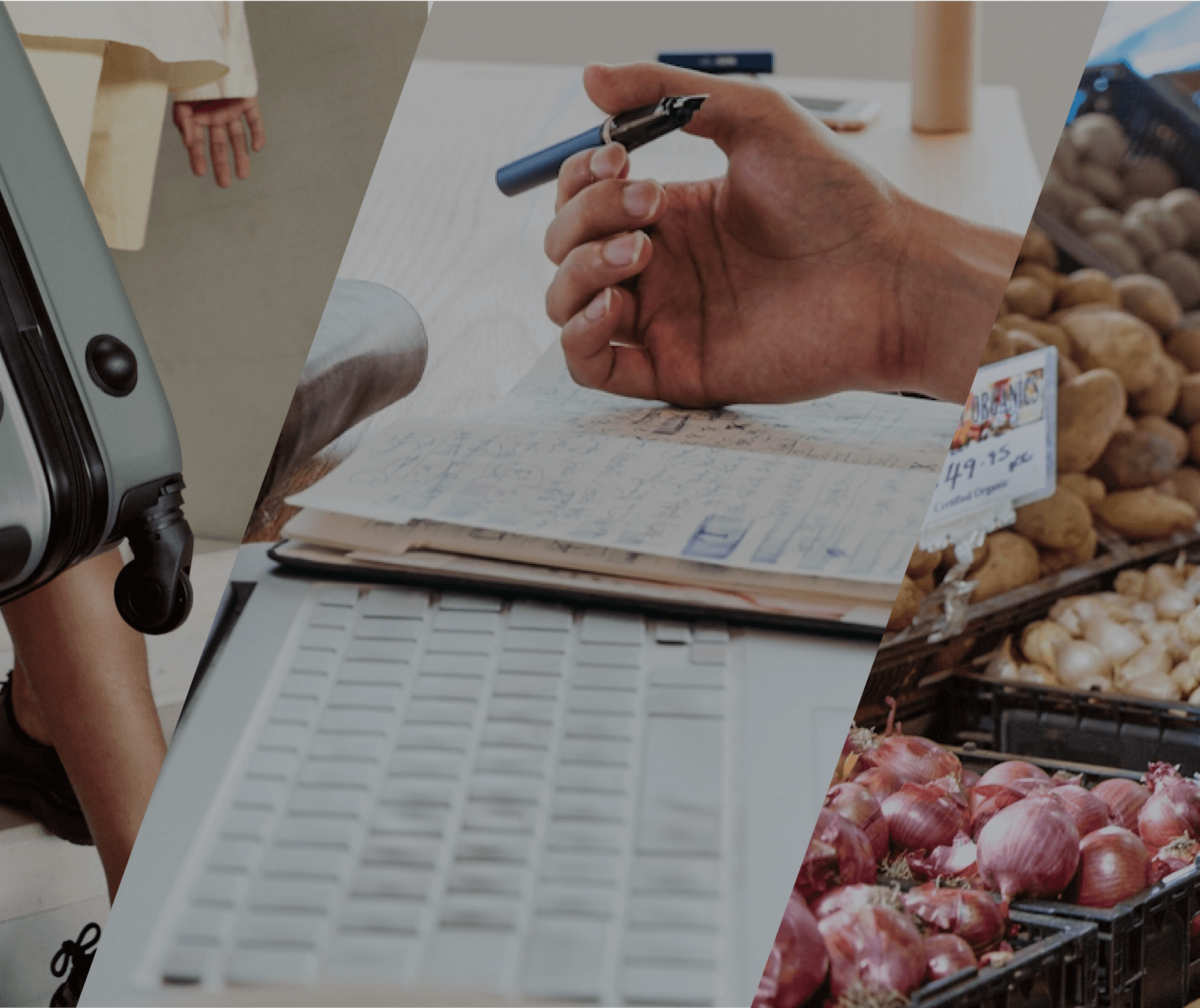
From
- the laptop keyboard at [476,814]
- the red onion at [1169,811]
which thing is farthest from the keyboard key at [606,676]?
the red onion at [1169,811]

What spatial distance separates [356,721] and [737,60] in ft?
1.93

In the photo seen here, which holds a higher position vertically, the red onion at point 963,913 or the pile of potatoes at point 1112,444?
the pile of potatoes at point 1112,444

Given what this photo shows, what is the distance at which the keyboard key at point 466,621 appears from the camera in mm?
483

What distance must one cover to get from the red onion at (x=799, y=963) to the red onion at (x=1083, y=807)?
4.6 inches

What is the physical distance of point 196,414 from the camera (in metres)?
1.89

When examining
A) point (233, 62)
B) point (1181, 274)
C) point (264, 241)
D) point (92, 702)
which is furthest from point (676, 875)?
point (264, 241)

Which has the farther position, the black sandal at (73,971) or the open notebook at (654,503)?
the black sandal at (73,971)

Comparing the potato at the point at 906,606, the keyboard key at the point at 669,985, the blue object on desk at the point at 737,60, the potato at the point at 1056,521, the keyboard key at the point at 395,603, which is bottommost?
the keyboard key at the point at 669,985

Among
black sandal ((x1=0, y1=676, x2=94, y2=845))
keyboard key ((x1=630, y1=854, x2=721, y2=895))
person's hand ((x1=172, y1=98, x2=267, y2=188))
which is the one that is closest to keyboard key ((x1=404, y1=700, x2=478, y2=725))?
keyboard key ((x1=630, y1=854, x2=721, y2=895))

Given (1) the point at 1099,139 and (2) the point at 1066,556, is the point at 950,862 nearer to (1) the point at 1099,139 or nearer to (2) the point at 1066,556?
(2) the point at 1066,556

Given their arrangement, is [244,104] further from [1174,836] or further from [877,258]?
[1174,836]

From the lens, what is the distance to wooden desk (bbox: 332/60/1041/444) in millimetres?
682

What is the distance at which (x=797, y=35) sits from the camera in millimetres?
794

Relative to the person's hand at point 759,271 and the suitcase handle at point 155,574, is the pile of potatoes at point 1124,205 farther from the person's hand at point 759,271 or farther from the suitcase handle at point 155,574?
the suitcase handle at point 155,574
